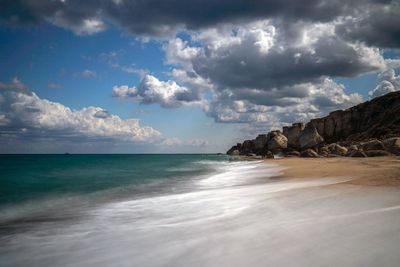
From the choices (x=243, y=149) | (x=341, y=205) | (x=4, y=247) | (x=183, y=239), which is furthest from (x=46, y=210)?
(x=243, y=149)

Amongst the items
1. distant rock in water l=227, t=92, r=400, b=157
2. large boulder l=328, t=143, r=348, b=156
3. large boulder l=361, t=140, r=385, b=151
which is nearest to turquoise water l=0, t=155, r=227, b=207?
large boulder l=328, t=143, r=348, b=156

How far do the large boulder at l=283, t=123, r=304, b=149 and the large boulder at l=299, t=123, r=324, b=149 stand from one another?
424 cm

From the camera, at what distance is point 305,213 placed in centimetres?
641

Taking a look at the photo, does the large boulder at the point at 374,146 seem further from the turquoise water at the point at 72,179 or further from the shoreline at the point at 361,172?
the turquoise water at the point at 72,179

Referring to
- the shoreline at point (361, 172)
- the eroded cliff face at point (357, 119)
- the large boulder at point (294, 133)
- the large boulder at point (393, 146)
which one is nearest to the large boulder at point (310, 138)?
the large boulder at point (294, 133)

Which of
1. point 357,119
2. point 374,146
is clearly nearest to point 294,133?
point 357,119

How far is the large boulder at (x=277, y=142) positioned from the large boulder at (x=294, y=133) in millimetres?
1436

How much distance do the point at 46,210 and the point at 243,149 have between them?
108 m

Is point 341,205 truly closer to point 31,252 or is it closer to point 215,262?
point 215,262

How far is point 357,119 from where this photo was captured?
8681cm

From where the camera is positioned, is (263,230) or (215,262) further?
(263,230)

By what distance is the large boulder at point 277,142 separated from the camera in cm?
8675

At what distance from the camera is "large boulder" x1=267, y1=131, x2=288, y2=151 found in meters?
86.8

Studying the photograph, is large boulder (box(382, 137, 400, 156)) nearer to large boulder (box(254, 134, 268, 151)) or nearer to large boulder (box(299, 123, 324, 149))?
large boulder (box(299, 123, 324, 149))
